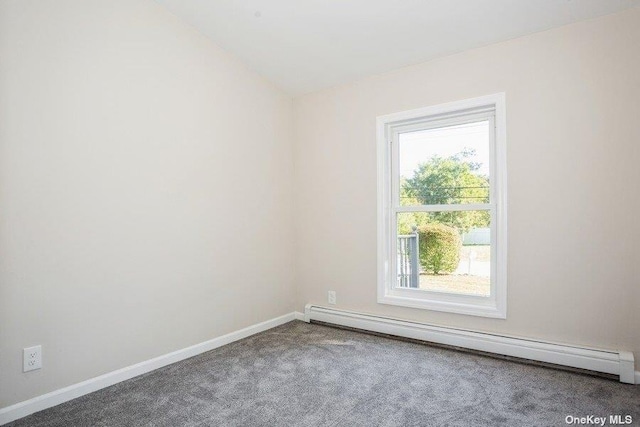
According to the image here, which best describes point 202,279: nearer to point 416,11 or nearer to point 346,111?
point 346,111

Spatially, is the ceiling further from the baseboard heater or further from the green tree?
the baseboard heater

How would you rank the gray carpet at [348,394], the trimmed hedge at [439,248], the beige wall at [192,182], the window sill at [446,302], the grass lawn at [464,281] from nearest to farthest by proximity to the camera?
the gray carpet at [348,394] → the beige wall at [192,182] → the window sill at [446,302] → the grass lawn at [464,281] → the trimmed hedge at [439,248]

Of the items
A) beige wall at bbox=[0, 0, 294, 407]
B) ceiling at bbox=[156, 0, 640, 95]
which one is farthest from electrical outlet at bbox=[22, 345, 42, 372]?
ceiling at bbox=[156, 0, 640, 95]

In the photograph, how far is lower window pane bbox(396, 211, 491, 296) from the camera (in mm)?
3033

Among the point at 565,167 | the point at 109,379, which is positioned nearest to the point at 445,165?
the point at 565,167

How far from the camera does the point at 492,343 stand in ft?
9.14

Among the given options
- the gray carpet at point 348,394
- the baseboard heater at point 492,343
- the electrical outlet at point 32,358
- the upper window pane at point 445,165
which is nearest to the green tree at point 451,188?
the upper window pane at point 445,165

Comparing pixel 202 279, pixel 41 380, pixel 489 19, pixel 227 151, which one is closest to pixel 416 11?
pixel 489 19

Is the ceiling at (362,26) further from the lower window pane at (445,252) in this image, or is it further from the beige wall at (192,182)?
the lower window pane at (445,252)

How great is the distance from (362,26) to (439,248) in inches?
76.8

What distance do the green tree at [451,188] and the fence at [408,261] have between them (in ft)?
0.70

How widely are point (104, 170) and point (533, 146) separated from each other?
301 cm

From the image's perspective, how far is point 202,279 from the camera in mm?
3031

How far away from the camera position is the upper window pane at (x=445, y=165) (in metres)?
3.04
